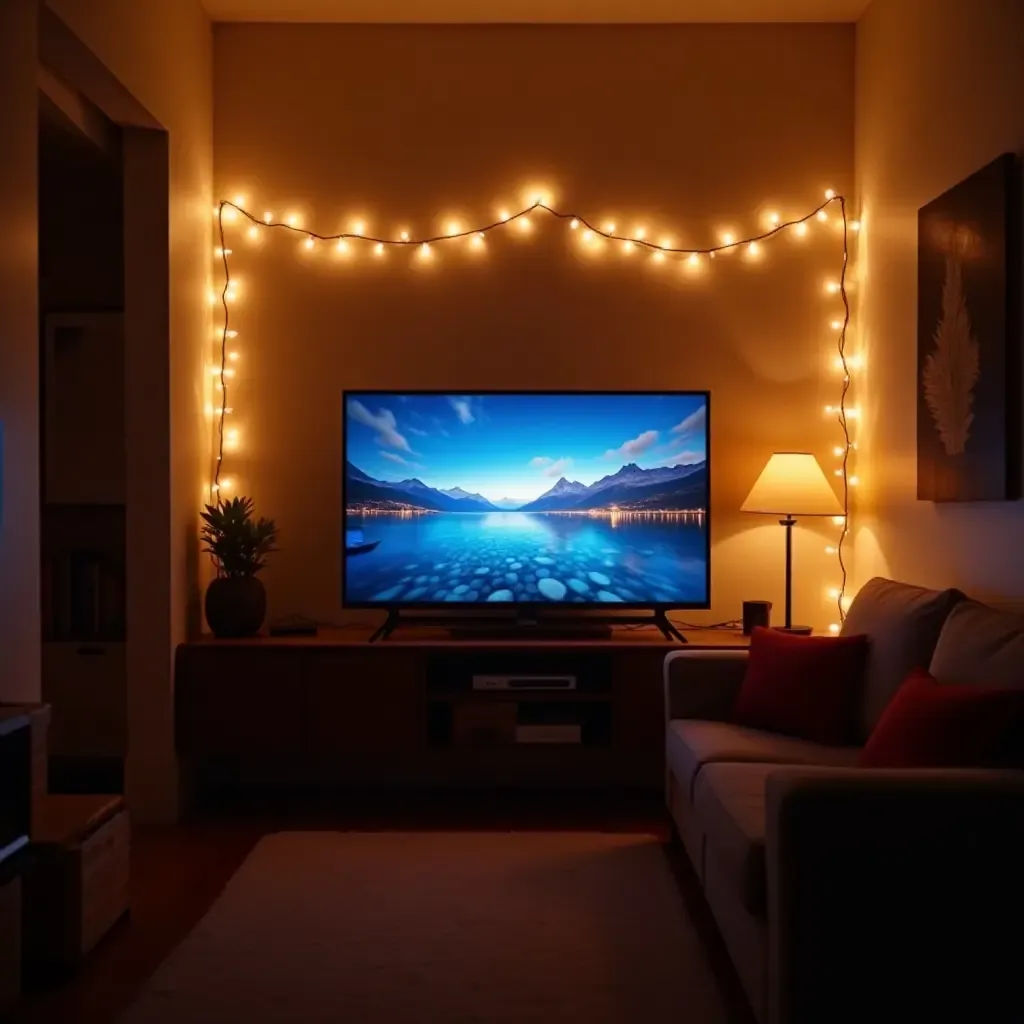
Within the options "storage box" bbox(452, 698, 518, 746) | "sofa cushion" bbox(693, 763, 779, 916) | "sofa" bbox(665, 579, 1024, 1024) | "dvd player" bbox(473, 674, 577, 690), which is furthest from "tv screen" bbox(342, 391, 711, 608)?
"sofa" bbox(665, 579, 1024, 1024)

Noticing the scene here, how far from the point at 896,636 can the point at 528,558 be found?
1.54 metres

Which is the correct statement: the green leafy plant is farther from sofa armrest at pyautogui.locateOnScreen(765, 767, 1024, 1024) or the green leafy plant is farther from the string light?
sofa armrest at pyautogui.locateOnScreen(765, 767, 1024, 1024)

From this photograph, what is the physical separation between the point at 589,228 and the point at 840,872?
10.2 feet

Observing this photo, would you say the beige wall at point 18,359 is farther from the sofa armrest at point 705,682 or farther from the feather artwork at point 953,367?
the feather artwork at point 953,367

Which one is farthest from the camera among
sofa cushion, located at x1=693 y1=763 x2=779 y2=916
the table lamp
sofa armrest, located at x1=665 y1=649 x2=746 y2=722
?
the table lamp

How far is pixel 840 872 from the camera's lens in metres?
1.92

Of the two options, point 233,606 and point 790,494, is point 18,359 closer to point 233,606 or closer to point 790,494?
point 233,606

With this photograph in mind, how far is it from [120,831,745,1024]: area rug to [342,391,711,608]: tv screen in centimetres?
102

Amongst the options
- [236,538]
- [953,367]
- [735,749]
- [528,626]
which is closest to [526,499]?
[528,626]

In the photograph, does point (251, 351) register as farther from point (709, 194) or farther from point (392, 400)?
point (709, 194)

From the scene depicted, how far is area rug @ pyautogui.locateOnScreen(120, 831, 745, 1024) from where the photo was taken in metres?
2.40

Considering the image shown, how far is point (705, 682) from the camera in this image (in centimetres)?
347

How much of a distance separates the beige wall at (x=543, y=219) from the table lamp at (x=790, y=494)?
0.31 m

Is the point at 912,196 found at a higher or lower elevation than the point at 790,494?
higher
